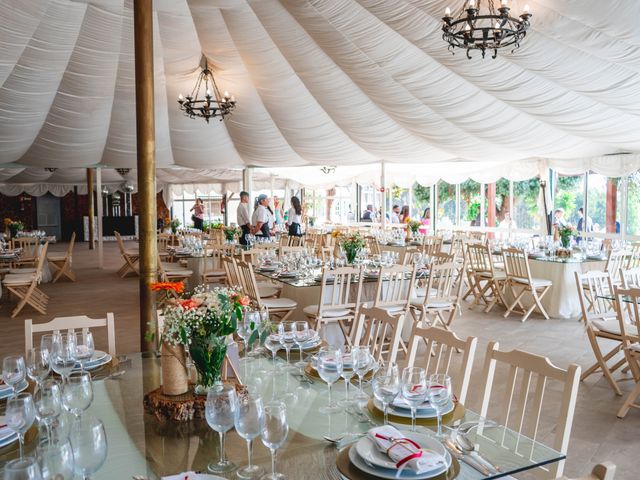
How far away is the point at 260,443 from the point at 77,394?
72 centimetres

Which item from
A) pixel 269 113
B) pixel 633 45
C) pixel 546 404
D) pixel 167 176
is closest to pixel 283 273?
pixel 546 404

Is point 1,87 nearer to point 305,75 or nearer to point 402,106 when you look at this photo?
point 305,75

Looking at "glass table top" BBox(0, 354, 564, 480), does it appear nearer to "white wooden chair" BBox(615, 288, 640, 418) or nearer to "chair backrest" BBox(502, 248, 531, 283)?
"white wooden chair" BBox(615, 288, 640, 418)

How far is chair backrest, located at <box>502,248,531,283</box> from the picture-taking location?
8005 millimetres

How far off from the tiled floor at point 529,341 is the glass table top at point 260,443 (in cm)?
106

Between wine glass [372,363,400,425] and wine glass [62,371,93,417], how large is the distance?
1.12 m

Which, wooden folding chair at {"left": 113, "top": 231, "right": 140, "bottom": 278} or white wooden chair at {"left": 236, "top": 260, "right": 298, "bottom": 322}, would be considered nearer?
white wooden chair at {"left": 236, "top": 260, "right": 298, "bottom": 322}

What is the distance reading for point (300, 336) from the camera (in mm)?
3127

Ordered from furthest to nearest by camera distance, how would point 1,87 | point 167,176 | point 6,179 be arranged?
point 167,176, point 6,179, point 1,87

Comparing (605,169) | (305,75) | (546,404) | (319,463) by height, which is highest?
(305,75)

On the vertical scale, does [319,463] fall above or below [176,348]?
below

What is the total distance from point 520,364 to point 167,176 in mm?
21799

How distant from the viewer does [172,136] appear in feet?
40.6

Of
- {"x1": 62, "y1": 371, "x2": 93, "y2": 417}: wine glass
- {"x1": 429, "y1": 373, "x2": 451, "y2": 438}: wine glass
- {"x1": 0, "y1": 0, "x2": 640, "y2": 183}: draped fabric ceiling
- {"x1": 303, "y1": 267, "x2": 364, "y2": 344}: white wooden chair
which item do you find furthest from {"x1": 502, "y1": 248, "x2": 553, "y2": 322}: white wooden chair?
{"x1": 62, "y1": 371, "x2": 93, "y2": 417}: wine glass
